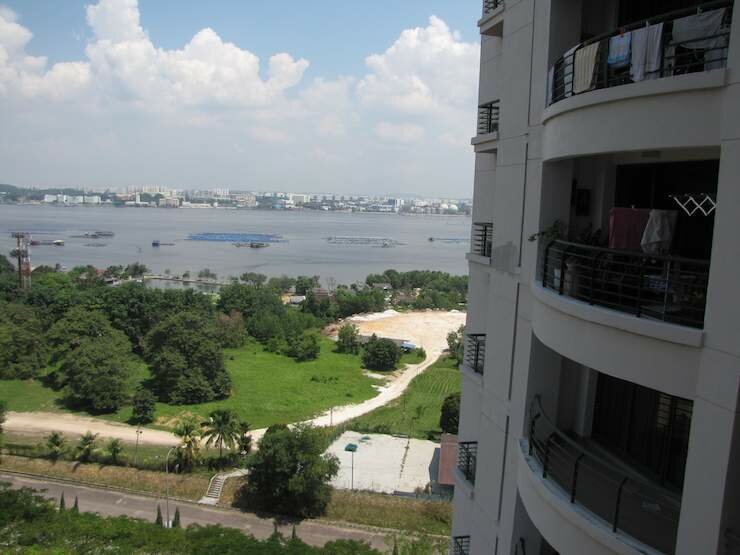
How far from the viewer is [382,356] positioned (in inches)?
1252

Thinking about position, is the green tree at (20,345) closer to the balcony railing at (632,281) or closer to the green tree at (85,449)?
the green tree at (85,449)

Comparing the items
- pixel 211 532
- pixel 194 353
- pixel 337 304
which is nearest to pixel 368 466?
pixel 211 532

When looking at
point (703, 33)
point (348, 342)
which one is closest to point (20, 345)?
point (348, 342)

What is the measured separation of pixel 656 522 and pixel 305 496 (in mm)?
14245

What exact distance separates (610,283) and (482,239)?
2.42 m

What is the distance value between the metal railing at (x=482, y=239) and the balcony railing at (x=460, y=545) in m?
2.72

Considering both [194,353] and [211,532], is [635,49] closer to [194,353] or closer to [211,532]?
[211,532]

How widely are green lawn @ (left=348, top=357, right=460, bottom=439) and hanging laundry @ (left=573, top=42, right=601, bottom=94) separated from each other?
19422 millimetres

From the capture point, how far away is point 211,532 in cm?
1268

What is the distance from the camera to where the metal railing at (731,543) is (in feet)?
8.21

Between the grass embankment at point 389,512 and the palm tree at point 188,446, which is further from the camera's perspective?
the palm tree at point 188,446

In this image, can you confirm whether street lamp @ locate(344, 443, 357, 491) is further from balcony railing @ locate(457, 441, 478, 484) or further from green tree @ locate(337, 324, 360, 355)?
green tree @ locate(337, 324, 360, 355)

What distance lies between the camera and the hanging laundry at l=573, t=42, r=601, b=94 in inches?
136

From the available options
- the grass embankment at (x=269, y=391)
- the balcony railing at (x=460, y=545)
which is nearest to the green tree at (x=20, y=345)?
the grass embankment at (x=269, y=391)
